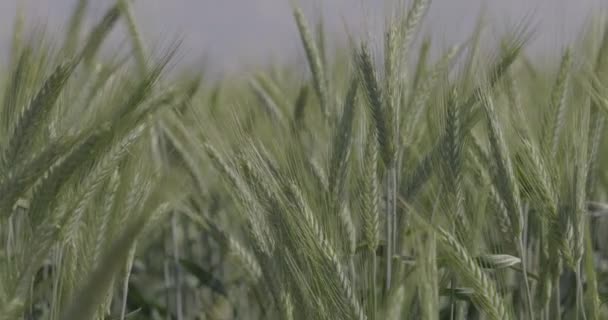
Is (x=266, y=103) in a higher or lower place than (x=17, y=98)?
higher

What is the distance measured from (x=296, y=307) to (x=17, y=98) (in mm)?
650

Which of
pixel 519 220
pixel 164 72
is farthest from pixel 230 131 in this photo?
pixel 519 220

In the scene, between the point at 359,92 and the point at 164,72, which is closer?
the point at 164,72

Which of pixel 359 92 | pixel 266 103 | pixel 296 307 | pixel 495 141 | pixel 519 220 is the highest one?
pixel 266 103

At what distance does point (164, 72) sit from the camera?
1.91m

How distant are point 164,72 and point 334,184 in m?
0.41

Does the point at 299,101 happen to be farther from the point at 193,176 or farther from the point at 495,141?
the point at 495,141

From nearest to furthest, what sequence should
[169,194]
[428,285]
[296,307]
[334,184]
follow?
[428,285]
[296,307]
[334,184]
[169,194]

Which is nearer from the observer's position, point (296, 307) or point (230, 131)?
point (296, 307)

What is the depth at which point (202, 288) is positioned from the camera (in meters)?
3.72

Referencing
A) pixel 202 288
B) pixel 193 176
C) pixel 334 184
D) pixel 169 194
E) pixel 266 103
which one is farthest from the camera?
pixel 202 288

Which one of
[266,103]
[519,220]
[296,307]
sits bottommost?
[296,307]

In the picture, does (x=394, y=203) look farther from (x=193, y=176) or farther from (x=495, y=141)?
(x=193, y=176)

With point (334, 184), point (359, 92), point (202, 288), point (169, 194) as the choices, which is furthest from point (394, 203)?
point (202, 288)
